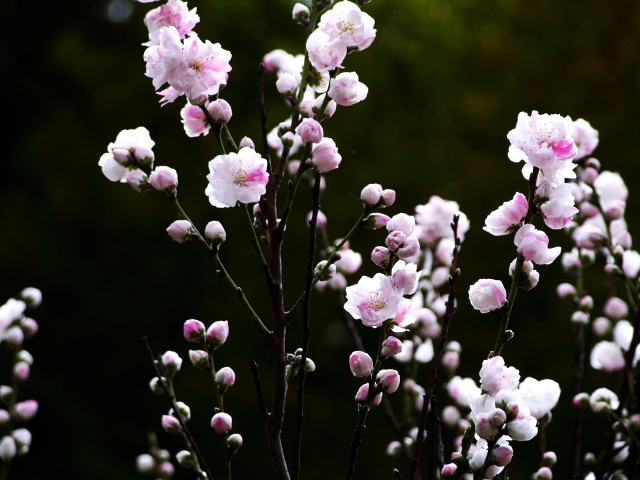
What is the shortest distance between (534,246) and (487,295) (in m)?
0.07

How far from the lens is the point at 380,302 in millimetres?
726

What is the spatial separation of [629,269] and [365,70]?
2.99 meters

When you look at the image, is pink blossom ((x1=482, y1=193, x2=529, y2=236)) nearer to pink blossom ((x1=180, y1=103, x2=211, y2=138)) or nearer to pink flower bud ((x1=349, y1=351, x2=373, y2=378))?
pink flower bud ((x1=349, y1=351, x2=373, y2=378))

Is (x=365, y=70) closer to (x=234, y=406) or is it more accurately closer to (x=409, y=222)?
(x=234, y=406)

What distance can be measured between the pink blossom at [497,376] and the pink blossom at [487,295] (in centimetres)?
7

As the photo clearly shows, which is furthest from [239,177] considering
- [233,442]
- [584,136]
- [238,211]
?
[238,211]

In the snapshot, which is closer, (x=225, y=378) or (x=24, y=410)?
(x=225, y=378)

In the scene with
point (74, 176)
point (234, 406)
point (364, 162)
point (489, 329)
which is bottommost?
point (234, 406)

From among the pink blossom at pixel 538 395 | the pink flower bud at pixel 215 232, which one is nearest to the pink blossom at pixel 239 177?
the pink flower bud at pixel 215 232

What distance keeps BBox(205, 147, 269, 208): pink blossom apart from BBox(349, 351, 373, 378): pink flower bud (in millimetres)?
193

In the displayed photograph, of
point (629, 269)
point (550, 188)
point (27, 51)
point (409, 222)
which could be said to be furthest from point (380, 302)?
point (27, 51)

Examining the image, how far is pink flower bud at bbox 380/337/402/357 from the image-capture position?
0.71 m

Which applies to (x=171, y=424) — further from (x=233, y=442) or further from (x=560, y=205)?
(x=560, y=205)

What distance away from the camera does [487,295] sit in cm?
72
